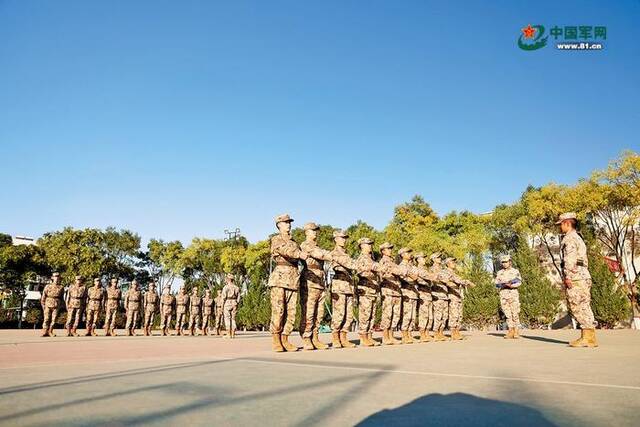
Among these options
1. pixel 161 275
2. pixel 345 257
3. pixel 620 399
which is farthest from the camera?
pixel 161 275

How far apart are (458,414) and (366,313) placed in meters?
7.33

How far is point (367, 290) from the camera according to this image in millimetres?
9711

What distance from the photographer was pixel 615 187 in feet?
79.2

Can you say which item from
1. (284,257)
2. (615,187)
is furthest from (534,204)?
(284,257)

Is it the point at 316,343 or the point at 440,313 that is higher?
the point at 440,313

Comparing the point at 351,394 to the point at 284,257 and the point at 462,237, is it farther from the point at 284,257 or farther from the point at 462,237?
the point at 462,237

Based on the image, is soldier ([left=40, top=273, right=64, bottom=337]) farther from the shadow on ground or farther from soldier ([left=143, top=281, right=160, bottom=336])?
A: the shadow on ground

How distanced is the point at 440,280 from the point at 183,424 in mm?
10761

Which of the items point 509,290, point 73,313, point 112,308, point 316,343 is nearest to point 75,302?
point 73,313

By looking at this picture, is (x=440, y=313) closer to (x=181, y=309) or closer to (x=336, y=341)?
(x=336, y=341)

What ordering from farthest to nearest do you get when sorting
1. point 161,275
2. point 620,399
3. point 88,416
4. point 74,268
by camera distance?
point 161,275, point 74,268, point 620,399, point 88,416

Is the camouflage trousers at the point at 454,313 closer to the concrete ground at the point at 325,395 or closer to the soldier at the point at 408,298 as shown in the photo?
the soldier at the point at 408,298

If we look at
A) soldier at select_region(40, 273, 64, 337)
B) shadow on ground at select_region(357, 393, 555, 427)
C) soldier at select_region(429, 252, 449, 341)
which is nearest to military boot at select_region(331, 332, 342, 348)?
soldier at select_region(429, 252, 449, 341)

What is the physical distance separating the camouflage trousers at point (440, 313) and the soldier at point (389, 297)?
1.93m
